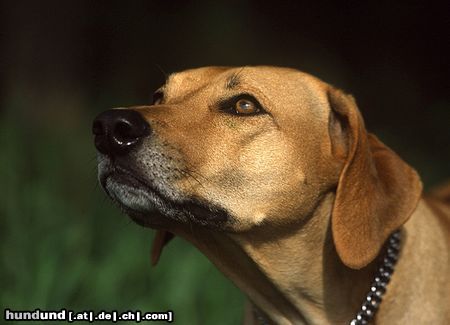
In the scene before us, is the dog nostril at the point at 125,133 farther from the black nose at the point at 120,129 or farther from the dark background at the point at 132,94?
the dark background at the point at 132,94

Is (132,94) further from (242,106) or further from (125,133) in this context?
(125,133)

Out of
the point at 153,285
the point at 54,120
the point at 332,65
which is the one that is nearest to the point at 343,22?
the point at 332,65

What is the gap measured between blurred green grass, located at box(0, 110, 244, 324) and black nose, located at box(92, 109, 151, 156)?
1521 millimetres

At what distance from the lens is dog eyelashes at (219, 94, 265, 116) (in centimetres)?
351

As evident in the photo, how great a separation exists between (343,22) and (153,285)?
13.3 feet

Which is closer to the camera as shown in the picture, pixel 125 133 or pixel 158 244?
pixel 125 133

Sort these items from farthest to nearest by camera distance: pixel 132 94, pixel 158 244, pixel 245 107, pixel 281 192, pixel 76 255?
pixel 132 94
pixel 76 255
pixel 158 244
pixel 245 107
pixel 281 192

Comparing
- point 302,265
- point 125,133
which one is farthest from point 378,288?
point 125,133

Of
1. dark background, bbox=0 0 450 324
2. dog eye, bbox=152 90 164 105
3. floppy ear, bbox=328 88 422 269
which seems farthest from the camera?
dark background, bbox=0 0 450 324

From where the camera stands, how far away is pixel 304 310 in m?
3.67

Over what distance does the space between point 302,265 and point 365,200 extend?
0.35 m

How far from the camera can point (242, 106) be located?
3533 mm

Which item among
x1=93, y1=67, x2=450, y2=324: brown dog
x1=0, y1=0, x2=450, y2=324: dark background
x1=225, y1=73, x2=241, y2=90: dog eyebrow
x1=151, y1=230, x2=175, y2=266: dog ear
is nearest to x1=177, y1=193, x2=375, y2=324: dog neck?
x1=93, y1=67, x2=450, y2=324: brown dog

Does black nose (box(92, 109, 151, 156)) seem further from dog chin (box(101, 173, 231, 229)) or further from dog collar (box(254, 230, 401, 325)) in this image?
dog collar (box(254, 230, 401, 325))
